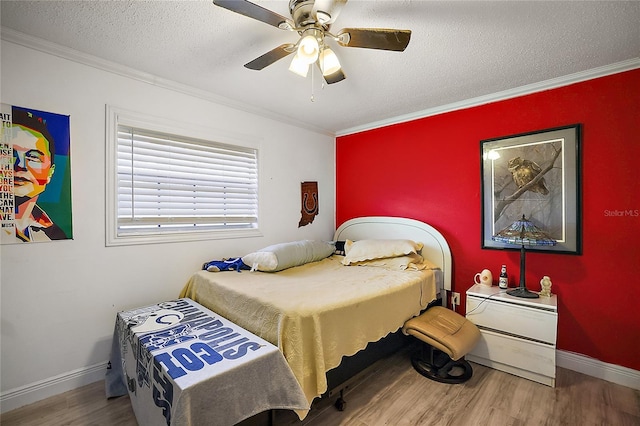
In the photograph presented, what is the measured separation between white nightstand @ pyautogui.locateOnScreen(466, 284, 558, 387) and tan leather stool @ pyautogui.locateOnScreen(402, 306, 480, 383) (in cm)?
13

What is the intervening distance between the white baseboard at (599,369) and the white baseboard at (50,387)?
3763 mm

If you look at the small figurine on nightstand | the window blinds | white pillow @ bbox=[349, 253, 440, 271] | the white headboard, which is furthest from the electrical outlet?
the window blinds

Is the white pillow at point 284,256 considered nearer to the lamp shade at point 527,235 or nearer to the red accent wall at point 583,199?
the red accent wall at point 583,199

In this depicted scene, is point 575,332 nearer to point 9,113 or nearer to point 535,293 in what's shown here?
point 535,293

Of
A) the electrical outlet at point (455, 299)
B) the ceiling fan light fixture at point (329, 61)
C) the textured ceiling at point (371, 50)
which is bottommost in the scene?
the electrical outlet at point (455, 299)

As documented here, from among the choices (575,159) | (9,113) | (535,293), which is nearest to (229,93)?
(9,113)

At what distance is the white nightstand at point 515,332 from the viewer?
6.94 feet

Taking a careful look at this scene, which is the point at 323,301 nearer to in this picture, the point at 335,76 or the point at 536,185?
the point at 335,76

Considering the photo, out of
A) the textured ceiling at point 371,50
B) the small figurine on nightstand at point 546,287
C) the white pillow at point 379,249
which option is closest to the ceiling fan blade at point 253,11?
the textured ceiling at point 371,50

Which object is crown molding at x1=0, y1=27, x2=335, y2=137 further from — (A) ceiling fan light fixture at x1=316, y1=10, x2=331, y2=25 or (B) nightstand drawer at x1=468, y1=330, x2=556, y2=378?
(B) nightstand drawer at x1=468, y1=330, x2=556, y2=378

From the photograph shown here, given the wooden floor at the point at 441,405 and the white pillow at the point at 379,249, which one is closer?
the wooden floor at the point at 441,405

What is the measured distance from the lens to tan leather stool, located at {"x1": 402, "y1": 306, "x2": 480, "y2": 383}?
7.00ft

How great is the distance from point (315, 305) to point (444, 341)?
1126 mm

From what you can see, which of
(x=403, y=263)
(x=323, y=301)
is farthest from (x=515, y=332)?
(x=323, y=301)
